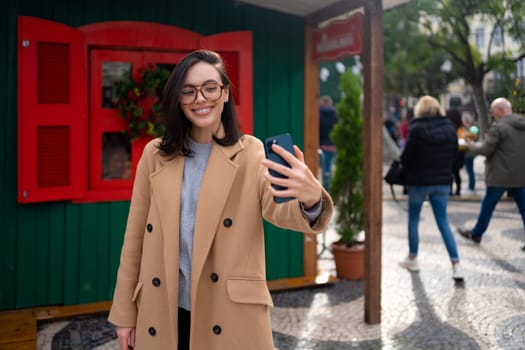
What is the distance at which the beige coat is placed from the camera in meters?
2.17

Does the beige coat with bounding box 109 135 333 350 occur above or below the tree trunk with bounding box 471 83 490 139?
below

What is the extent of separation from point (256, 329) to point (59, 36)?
12.8 ft

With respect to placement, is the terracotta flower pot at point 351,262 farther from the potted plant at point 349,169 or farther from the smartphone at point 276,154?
the smartphone at point 276,154

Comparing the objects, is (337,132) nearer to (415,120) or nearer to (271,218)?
(415,120)

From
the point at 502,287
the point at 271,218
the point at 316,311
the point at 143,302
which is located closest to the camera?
the point at 271,218

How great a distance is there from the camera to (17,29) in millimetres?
5105

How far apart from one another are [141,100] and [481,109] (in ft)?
39.3

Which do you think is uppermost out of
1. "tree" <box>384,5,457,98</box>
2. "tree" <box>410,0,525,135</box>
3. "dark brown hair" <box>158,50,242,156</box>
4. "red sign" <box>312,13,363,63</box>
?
"tree" <box>384,5,457,98</box>

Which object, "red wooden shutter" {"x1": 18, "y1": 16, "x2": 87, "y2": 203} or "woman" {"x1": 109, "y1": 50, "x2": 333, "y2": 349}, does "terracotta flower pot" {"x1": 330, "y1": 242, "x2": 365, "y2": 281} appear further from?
"woman" {"x1": 109, "y1": 50, "x2": 333, "y2": 349}

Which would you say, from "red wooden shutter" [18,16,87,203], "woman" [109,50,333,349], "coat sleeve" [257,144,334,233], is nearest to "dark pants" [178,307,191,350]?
"woman" [109,50,333,349]

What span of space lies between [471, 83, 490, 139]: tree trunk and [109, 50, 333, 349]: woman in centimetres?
1305

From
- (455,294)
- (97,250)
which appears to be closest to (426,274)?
(455,294)

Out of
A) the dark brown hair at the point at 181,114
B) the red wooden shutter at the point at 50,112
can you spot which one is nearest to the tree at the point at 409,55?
the red wooden shutter at the point at 50,112

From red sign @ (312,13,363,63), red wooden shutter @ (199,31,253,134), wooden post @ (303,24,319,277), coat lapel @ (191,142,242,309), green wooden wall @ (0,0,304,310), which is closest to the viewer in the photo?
coat lapel @ (191,142,242,309)
